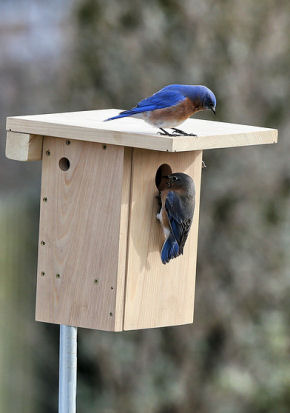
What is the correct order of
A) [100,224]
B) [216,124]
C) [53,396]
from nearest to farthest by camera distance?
[100,224] < [216,124] < [53,396]

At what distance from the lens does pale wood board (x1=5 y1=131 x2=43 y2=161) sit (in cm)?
379

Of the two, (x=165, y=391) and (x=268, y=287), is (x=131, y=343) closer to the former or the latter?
(x=165, y=391)

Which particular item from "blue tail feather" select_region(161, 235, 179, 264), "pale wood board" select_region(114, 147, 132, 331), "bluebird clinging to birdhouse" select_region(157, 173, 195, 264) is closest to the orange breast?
"pale wood board" select_region(114, 147, 132, 331)

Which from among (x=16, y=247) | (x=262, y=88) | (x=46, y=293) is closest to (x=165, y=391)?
(x=16, y=247)

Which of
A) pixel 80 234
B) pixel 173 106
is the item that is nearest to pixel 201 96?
pixel 173 106

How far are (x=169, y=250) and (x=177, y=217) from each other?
147mm

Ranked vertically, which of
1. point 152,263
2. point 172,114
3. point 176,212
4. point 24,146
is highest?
point 172,114

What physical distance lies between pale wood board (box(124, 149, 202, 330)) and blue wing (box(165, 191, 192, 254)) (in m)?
0.09

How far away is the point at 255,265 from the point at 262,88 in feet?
4.25

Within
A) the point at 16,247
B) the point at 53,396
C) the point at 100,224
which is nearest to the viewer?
the point at 100,224

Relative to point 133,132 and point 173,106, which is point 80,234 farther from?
point 173,106

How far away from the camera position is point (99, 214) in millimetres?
3719

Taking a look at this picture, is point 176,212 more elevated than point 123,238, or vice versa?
point 176,212

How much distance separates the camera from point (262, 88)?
7.12 m
